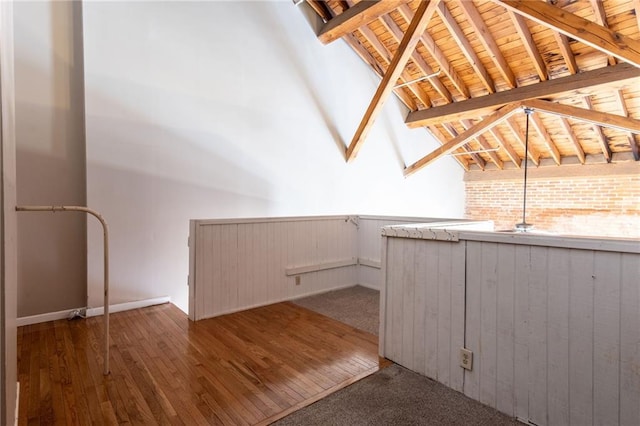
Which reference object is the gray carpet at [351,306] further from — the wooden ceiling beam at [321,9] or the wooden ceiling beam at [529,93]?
the wooden ceiling beam at [321,9]

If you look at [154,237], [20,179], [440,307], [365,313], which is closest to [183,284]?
[154,237]

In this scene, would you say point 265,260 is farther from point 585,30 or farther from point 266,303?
point 585,30

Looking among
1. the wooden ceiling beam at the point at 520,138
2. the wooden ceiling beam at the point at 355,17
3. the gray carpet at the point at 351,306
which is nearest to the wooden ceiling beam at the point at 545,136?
the wooden ceiling beam at the point at 520,138

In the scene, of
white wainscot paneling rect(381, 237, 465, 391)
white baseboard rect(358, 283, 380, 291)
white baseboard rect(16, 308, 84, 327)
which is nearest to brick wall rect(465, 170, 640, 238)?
white baseboard rect(358, 283, 380, 291)

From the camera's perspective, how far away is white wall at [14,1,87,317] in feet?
9.54

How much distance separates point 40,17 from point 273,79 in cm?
248

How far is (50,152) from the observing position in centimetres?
Answer: 303

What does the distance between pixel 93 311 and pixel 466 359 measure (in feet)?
10.9

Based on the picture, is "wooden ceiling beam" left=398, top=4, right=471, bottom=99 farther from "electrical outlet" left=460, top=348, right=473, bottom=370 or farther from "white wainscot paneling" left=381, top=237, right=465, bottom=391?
"electrical outlet" left=460, top=348, right=473, bottom=370

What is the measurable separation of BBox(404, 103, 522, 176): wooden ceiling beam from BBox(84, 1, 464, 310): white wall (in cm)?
137

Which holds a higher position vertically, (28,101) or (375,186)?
(28,101)

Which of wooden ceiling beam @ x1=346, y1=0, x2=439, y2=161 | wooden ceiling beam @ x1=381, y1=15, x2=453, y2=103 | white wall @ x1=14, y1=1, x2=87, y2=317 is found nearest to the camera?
white wall @ x1=14, y1=1, x2=87, y2=317

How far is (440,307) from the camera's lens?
211 centimetres

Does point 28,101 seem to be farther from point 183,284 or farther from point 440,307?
point 440,307
